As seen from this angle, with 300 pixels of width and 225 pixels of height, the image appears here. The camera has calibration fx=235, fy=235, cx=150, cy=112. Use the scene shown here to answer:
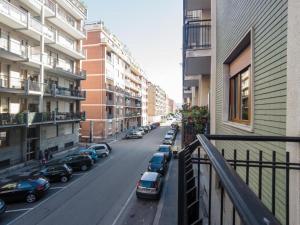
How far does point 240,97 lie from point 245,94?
553 millimetres

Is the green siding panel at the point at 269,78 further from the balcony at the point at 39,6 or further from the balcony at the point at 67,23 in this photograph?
the balcony at the point at 67,23

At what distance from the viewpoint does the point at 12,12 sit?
17.5 metres

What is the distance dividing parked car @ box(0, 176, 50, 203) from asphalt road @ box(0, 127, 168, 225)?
1.19 ft

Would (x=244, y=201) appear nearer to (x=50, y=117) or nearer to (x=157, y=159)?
(x=157, y=159)

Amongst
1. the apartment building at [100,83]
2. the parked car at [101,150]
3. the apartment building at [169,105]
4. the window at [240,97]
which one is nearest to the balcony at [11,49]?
the parked car at [101,150]

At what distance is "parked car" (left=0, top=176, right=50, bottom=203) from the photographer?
40.7ft

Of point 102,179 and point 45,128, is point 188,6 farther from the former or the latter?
point 45,128

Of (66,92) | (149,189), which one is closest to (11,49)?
(66,92)

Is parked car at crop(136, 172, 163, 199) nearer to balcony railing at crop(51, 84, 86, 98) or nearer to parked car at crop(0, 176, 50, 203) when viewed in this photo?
parked car at crop(0, 176, 50, 203)

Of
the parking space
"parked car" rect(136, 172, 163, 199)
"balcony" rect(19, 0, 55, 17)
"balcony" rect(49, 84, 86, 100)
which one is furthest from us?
"balcony" rect(49, 84, 86, 100)

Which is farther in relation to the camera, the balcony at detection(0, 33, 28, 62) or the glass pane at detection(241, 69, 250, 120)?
the balcony at detection(0, 33, 28, 62)

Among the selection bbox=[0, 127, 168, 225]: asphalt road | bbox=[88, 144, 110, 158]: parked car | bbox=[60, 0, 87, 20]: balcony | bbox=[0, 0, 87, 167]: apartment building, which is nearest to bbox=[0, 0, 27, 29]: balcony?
bbox=[0, 0, 87, 167]: apartment building

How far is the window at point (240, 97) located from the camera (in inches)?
199

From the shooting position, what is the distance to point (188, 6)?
1120cm
